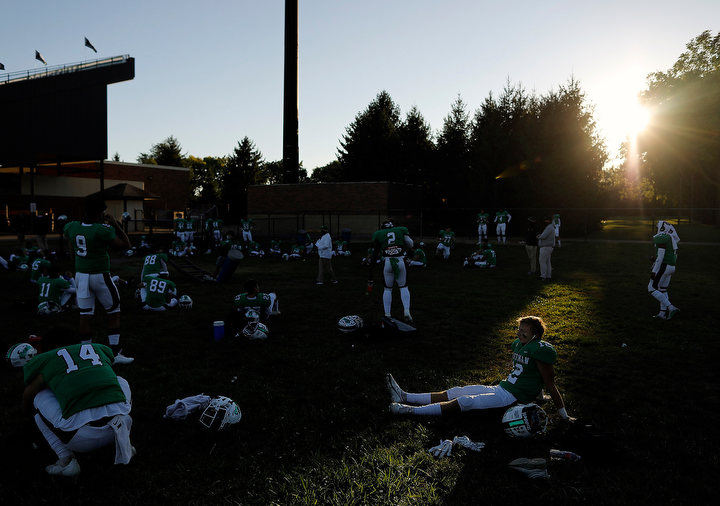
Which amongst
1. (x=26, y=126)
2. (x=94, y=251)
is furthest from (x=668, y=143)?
(x=26, y=126)

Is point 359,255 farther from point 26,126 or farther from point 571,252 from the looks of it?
point 26,126

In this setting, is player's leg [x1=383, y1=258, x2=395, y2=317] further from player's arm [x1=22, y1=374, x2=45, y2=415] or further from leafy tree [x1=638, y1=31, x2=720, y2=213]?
leafy tree [x1=638, y1=31, x2=720, y2=213]

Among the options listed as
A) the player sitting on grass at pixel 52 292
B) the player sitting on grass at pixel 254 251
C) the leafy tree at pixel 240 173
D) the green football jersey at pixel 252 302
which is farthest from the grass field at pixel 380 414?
the leafy tree at pixel 240 173

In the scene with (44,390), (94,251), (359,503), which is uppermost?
(94,251)

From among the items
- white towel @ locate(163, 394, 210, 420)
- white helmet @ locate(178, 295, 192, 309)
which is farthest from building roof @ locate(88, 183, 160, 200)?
white towel @ locate(163, 394, 210, 420)

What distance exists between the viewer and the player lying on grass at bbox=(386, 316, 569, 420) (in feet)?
16.2

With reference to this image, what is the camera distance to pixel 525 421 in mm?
4711

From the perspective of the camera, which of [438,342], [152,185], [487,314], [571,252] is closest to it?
[438,342]

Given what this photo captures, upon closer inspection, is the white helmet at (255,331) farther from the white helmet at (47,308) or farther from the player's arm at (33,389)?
the white helmet at (47,308)

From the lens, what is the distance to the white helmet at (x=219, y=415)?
495cm

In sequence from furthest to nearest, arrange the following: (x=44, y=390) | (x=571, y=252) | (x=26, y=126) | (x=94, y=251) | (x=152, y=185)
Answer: (x=152, y=185)
(x=26, y=126)
(x=571, y=252)
(x=94, y=251)
(x=44, y=390)

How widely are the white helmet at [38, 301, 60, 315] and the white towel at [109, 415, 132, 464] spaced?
818cm

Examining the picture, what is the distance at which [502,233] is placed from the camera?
2984 cm

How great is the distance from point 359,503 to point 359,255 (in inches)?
875
